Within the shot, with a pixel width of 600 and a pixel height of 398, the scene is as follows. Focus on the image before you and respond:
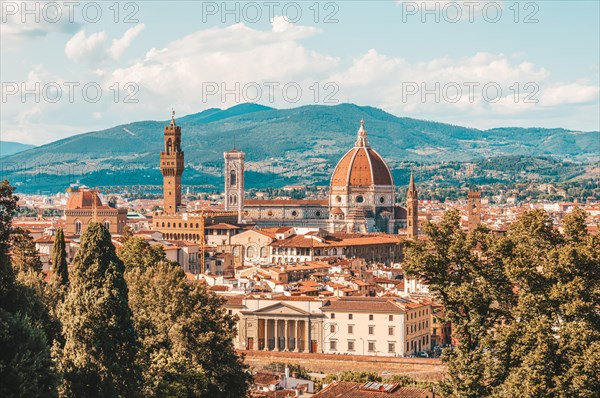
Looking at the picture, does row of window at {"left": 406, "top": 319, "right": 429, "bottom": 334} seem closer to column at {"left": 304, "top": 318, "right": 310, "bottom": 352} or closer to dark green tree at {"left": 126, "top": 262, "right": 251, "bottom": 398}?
column at {"left": 304, "top": 318, "right": 310, "bottom": 352}

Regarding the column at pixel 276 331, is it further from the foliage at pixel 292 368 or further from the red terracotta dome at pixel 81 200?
the red terracotta dome at pixel 81 200

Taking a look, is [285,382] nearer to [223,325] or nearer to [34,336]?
[223,325]

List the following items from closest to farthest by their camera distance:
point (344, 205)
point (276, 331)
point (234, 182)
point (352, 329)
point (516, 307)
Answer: point (516, 307) → point (352, 329) → point (276, 331) → point (234, 182) → point (344, 205)

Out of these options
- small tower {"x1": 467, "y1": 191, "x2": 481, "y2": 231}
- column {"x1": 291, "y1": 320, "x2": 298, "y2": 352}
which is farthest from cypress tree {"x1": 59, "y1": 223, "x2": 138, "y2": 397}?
small tower {"x1": 467, "y1": 191, "x2": 481, "y2": 231}

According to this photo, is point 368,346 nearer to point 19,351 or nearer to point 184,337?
point 184,337

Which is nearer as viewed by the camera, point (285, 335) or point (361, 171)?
point (285, 335)

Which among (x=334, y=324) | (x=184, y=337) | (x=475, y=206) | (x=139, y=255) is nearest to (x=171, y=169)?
(x=475, y=206)
